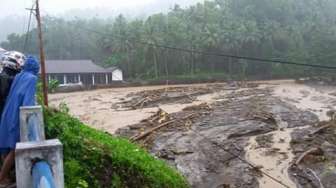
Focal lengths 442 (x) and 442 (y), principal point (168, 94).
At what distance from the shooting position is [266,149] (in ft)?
53.1

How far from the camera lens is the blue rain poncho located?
3.88 meters

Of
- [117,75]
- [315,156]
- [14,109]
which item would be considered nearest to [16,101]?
[14,109]

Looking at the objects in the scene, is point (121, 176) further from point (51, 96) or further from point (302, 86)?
point (302, 86)

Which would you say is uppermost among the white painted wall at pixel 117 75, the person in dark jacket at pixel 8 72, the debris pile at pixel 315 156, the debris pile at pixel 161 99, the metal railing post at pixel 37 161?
the person in dark jacket at pixel 8 72

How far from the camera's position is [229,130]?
19.2 meters

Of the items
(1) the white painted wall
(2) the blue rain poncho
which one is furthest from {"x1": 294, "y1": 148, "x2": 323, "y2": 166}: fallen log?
(1) the white painted wall

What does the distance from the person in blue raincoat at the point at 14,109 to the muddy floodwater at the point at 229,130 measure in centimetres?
818

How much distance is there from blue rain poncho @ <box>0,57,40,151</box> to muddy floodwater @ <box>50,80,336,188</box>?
26.8ft

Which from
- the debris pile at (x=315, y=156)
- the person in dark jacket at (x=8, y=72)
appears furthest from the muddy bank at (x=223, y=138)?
the person in dark jacket at (x=8, y=72)

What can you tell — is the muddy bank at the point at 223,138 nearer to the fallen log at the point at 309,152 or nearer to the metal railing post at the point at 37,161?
the fallen log at the point at 309,152

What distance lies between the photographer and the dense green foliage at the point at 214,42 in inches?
1895

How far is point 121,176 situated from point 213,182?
21.5ft

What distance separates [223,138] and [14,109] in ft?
47.4

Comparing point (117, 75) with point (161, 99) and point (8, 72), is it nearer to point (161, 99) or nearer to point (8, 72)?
point (161, 99)
